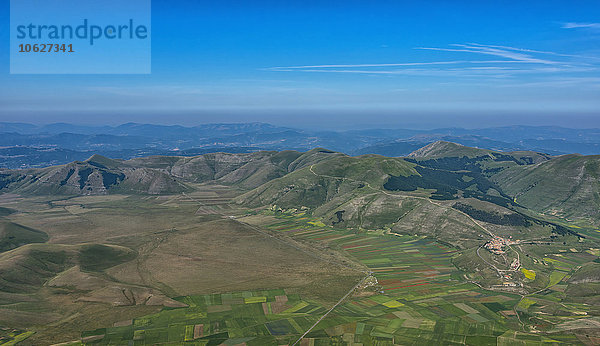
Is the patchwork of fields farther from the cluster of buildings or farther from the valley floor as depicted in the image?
the cluster of buildings

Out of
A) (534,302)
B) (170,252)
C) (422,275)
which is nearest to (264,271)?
(170,252)

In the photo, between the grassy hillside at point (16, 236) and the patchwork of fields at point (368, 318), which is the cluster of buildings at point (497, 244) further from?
the grassy hillside at point (16, 236)

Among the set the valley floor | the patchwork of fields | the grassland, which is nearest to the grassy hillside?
the grassland

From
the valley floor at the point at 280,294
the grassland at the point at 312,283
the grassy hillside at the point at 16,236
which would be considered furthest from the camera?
the grassy hillside at the point at 16,236

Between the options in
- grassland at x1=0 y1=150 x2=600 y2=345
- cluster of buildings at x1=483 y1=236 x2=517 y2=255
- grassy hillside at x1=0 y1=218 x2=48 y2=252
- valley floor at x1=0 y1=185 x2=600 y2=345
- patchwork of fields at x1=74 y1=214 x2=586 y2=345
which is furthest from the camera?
grassy hillside at x1=0 y1=218 x2=48 y2=252

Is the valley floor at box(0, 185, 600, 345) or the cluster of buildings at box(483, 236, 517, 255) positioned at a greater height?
the cluster of buildings at box(483, 236, 517, 255)

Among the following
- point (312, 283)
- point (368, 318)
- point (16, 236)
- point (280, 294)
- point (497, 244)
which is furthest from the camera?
point (16, 236)

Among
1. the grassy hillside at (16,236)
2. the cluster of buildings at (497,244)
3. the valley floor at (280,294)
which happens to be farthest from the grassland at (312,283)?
the cluster of buildings at (497,244)

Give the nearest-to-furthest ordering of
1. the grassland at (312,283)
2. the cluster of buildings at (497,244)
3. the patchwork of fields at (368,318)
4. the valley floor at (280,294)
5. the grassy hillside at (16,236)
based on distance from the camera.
→ the patchwork of fields at (368,318), the valley floor at (280,294), the grassland at (312,283), the cluster of buildings at (497,244), the grassy hillside at (16,236)

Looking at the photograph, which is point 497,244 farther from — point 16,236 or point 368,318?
point 16,236

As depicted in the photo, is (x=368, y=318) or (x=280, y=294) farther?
(x=280, y=294)

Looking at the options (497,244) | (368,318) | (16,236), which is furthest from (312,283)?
(16,236)

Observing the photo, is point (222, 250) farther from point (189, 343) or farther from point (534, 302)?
point (534, 302)
